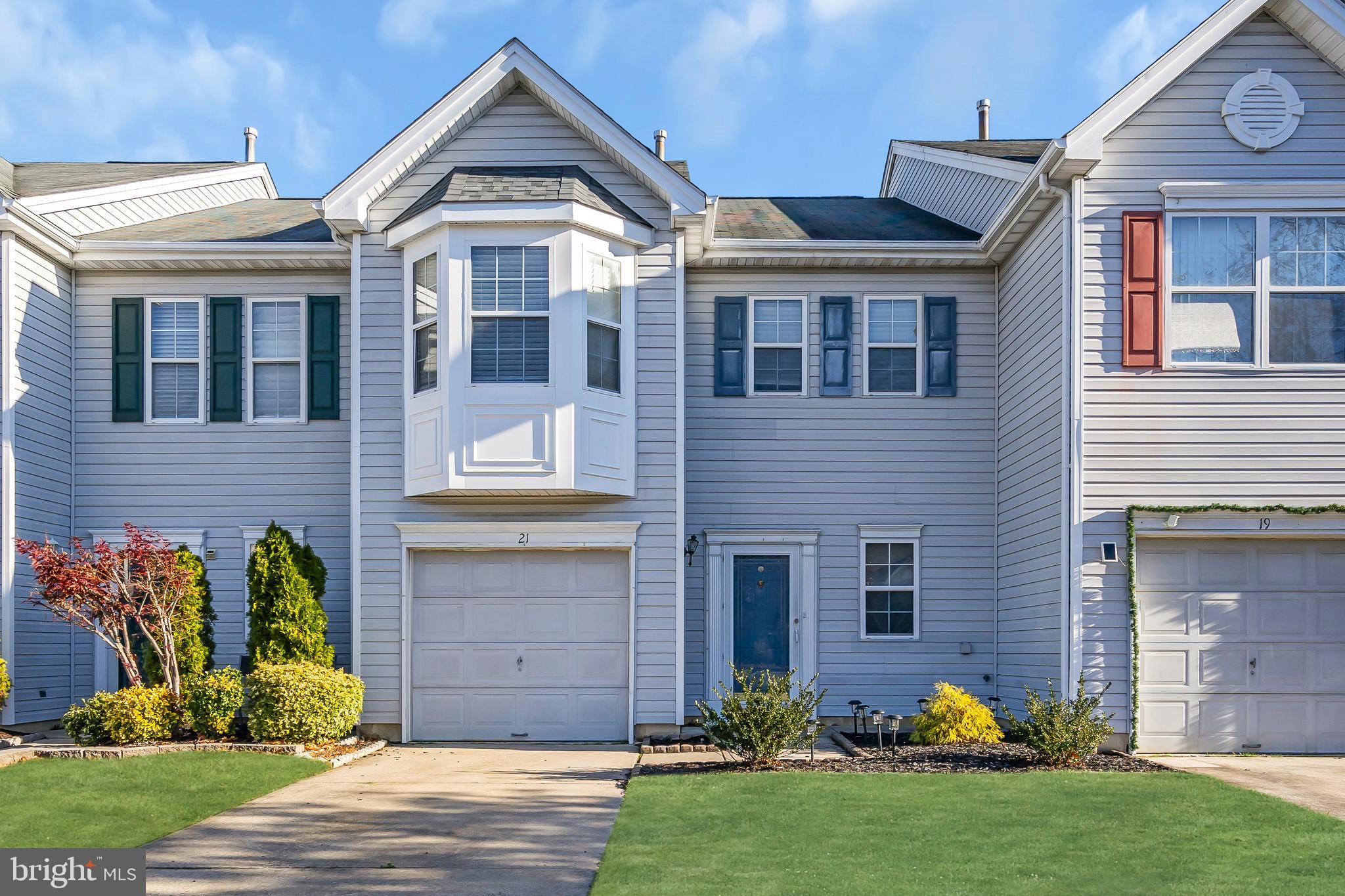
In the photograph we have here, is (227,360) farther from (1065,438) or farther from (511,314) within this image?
(1065,438)

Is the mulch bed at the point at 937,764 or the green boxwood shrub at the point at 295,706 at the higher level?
the green boxwood shrub at the point at 295,706

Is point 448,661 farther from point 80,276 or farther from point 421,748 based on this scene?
point 80,276

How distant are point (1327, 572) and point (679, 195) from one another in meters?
7.70

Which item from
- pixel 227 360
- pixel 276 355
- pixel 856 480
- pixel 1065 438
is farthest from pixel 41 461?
pixel 1065 438

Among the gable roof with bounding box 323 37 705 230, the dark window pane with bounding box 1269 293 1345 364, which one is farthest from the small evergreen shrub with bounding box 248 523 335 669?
the dark window pane with bounding box 1269 293 1345 364

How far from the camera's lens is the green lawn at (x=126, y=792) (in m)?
8.37

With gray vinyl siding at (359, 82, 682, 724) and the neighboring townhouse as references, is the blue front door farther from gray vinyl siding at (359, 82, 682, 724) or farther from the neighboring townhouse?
gray vinyl siding at (359, 82, 682, 724)

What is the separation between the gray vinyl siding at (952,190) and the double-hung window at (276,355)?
8.40 metres

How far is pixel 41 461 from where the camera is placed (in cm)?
1427

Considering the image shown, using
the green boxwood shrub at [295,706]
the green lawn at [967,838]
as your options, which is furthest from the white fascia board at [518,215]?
the green lawn at [967,838]

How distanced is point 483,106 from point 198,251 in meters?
3.85

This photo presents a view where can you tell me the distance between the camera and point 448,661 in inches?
550

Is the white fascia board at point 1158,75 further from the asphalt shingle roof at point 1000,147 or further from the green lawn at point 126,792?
the green lawn at point 126,792

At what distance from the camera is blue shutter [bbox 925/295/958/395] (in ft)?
49.3
